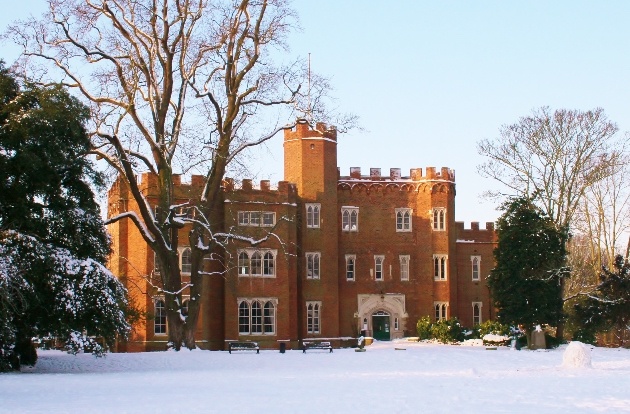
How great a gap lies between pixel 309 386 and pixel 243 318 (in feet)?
82.9

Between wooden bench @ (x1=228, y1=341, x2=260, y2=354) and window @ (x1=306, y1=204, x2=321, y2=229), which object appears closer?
wooden bench @ (x1=228, y1=341, x2=260, y2=354)

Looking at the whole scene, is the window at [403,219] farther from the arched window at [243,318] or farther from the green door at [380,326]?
the arched window at [243,318]

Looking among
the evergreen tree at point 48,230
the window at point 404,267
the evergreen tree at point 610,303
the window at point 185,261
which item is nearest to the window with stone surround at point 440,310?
the window at point 404,267

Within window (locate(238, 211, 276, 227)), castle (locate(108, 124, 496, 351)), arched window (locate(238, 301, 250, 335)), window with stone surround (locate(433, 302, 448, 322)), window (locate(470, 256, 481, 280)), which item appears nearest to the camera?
castle (locate(108, 124, 496, 351))

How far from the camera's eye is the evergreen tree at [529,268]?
36531mm

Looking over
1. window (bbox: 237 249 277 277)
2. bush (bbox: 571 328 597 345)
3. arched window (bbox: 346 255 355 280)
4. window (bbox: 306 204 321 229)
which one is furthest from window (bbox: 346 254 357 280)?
bush (bbox: 571 328 597 345)

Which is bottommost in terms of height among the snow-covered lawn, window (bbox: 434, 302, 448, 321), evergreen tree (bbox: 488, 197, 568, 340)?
the snow-covered lawn

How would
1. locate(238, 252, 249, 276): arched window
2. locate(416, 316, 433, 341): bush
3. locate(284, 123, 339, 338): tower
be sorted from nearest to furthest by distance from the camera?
1. locate(238, 252, 249, 276): arched window
2. locate(416, 316, 433, 341): bush
3. locate(284, 123, 339, 338): tower

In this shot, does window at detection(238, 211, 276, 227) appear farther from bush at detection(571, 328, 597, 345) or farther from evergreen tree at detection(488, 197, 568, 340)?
bush at detection(571, 328, 597, 345)

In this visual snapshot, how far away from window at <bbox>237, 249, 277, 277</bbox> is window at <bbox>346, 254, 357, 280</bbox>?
509cm

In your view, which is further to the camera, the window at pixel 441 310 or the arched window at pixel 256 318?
the window at pixel 441 310

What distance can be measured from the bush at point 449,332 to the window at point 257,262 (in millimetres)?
8220

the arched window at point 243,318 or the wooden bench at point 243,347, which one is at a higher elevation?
the arched window at point 243,318

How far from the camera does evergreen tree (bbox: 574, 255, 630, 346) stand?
113 feet
